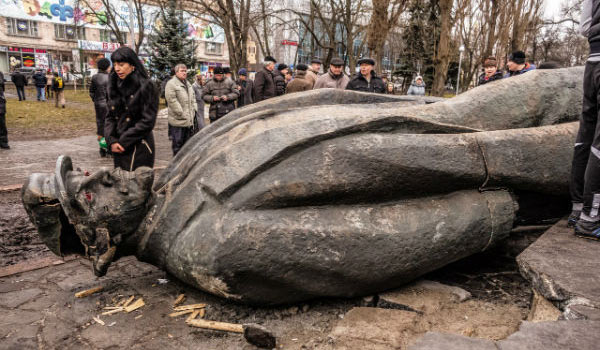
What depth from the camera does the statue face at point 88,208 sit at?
2.50 m

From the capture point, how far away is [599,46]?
8.77ft

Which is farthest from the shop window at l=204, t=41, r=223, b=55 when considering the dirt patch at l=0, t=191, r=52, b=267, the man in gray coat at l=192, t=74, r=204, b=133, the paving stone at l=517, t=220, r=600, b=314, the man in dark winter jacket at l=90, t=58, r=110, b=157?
the paving stone at l=517, t=220, r=600, b=314

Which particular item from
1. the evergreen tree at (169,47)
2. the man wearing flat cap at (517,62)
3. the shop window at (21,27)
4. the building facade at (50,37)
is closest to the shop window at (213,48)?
the building facade at (50,37)

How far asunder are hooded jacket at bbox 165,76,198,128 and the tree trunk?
1059cm

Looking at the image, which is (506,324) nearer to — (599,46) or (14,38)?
(599,46)

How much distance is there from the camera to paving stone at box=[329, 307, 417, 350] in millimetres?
2205

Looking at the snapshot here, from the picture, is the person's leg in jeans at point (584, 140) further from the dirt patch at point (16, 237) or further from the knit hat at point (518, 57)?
the dirt patch at point (16, 237)

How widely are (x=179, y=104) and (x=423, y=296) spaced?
504 cm

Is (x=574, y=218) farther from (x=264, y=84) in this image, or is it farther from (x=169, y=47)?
(x=169, y=47)

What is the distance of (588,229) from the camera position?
8.63ft

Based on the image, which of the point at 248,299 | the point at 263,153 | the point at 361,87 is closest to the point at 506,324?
the point at 248,299

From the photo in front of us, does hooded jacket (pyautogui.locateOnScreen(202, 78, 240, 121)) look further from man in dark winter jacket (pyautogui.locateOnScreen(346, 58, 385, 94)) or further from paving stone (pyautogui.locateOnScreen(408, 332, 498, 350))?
paving stone (pyautogui.locateOnScreen(408, 332, 498, 350))

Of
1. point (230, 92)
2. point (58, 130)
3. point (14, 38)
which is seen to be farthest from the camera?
point (14, 38)

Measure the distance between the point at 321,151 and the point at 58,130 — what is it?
11.6 metres
